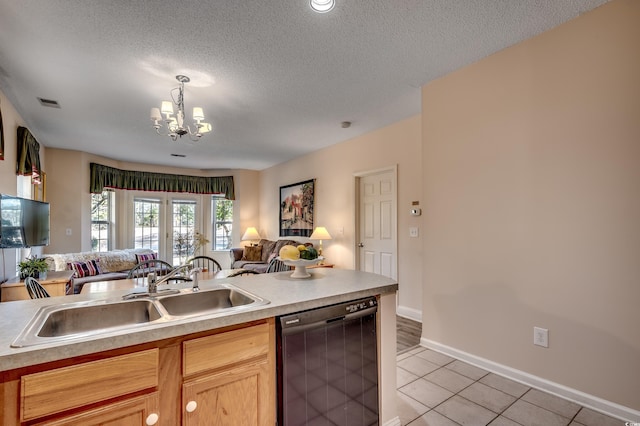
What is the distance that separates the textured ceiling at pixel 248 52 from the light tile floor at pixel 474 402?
2.55 meters

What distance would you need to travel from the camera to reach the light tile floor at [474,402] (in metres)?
1.85

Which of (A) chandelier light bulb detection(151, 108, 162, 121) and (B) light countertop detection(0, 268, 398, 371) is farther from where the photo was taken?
(A) chandelier light bulb detection(151, 108, 162, 121)

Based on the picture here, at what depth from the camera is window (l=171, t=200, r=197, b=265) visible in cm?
688

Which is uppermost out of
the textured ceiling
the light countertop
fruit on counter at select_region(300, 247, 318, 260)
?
the textured ceiling

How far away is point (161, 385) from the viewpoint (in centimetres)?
112

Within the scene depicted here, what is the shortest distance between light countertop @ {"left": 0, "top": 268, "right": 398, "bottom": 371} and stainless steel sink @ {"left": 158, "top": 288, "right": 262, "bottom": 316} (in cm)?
6

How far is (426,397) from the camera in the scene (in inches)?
83.0

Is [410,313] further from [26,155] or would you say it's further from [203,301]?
[26,155]

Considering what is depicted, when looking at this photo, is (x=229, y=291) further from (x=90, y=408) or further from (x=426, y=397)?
(x=426, y=397)

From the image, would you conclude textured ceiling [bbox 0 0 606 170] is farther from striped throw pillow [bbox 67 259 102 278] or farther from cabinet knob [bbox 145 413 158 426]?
cabinet knob [bbox 145 413 158 426]

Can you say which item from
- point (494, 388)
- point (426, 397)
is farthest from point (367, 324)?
point (494, 388)

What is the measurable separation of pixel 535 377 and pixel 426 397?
2.72 ft

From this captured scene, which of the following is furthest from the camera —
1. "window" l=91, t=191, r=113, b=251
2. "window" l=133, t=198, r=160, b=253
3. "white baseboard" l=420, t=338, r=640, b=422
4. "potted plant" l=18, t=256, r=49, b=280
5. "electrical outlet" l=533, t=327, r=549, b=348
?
"window" l=133, t=198, r=160, b=253

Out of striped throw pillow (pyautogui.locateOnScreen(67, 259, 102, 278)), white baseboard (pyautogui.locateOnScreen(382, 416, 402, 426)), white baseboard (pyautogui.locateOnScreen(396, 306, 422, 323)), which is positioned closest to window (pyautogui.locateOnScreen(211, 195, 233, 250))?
striped throw pillow (pyautogui.locateOnScreen(67, 259, 102, 278))
